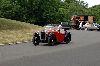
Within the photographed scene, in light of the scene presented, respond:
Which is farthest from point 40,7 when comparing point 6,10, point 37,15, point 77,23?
point 77,23

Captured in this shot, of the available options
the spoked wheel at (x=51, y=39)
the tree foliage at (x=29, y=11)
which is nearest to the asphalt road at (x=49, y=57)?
the spoked wheel at (x=51, y=39)

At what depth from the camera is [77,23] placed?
70.4 metres

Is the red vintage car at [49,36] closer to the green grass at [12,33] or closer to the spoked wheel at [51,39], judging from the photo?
the spoked wheel at [51,39]

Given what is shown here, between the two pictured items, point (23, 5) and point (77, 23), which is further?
point (23, 5)

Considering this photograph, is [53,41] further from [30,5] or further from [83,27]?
[30,5]

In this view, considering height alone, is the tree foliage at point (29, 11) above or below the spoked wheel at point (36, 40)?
above

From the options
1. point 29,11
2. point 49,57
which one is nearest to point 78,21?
point 29,11

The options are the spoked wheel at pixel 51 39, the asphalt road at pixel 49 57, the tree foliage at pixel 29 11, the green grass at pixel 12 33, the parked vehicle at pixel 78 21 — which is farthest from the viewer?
the tree foliage at pixel 29 11

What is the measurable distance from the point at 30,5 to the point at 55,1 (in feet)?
38.1

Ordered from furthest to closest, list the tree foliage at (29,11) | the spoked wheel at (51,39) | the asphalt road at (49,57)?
the tree foliage at (29,11), the spoked wheel at (51,39), the asphalt road at (49,57)

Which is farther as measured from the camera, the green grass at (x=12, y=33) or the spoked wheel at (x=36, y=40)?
the green grass at (x=12, y=33)

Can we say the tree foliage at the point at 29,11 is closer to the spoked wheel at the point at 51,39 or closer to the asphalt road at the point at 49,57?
the spoked wheel at the point at 51,39

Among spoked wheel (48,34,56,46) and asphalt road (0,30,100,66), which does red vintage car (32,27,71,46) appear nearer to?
spoked wheel (48,34,56,46)

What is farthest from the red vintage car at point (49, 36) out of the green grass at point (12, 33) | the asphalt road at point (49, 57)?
the asphalt road at point (49, 57)
